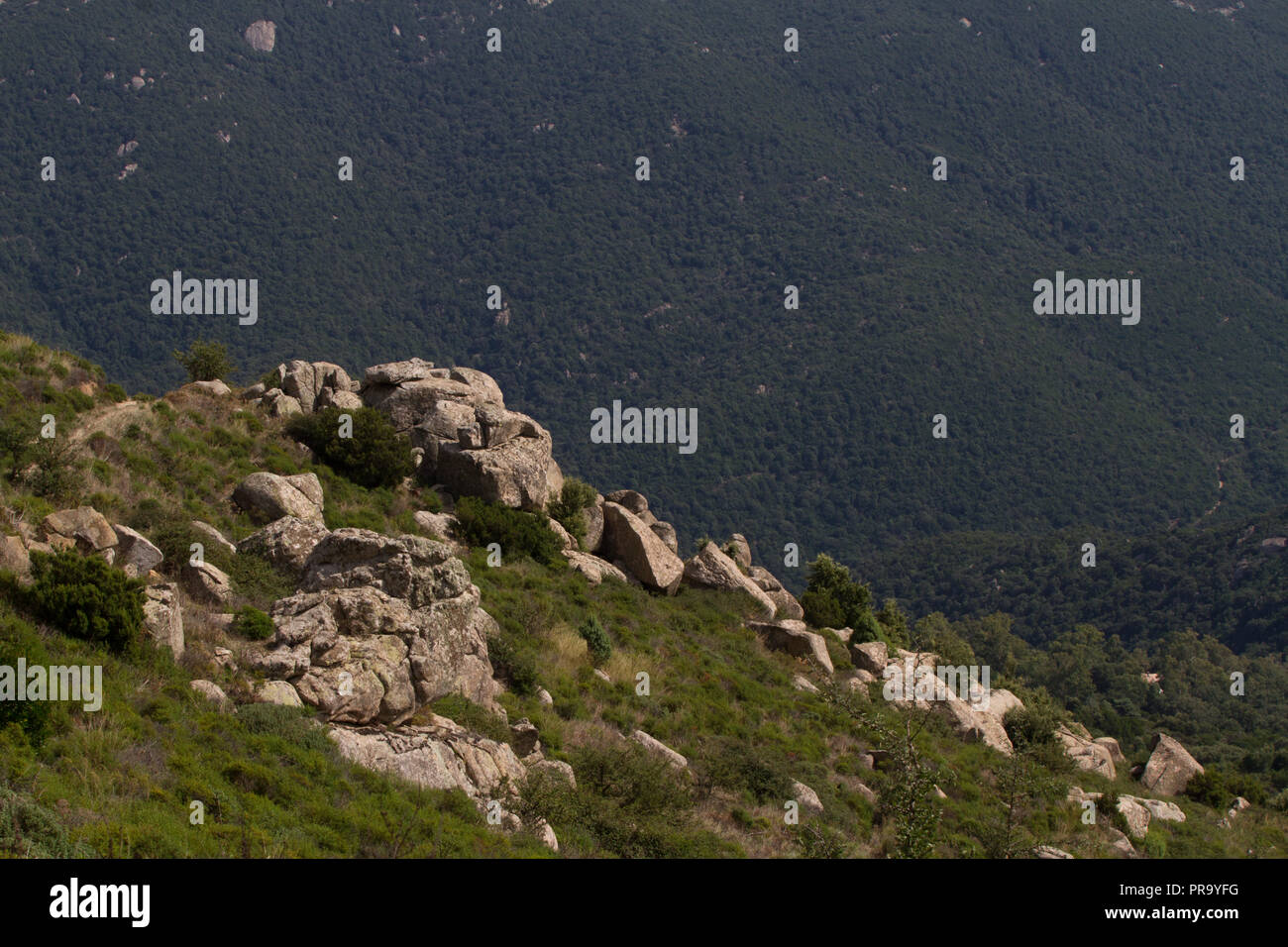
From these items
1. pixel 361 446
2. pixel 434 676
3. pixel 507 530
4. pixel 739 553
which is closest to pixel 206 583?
pixel 434 676

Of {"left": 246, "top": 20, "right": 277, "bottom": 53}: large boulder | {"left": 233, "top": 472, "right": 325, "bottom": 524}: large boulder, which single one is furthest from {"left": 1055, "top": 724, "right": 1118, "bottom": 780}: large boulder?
{"left": 246, "top": 20, "right": 277, "bottom": 53}: large boulder

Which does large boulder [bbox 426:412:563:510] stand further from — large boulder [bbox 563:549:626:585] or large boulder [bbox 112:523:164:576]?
large boulder [bbox 112:523:164:576]

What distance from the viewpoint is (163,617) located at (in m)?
14.6

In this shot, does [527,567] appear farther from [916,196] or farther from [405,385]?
[916,196]

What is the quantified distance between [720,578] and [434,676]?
52.2 feet

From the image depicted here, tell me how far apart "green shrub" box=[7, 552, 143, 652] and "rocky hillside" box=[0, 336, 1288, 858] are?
35mm

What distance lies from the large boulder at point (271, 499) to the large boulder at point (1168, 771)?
22463mm

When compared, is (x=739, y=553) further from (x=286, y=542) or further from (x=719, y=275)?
(x=719, y=275)

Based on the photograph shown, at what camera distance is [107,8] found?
16975 cm

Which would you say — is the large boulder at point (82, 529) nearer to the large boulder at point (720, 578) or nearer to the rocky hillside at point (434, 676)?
the rocky hillside at point (434, 676)

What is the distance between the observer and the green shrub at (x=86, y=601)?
13820 millimetres

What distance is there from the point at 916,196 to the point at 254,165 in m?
101

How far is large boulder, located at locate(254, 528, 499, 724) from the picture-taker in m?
15.1

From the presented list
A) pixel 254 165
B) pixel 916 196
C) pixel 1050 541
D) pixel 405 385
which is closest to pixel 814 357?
pixel 1050 541
